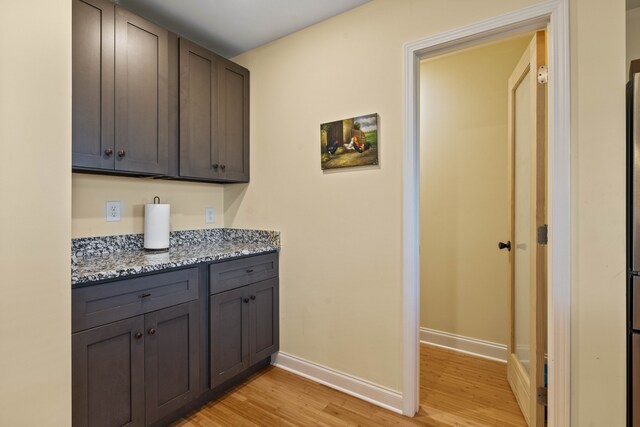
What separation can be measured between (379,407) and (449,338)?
110 centimetres

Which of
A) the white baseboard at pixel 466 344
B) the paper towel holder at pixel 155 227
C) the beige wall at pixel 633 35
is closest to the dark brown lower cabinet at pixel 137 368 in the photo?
the paper towel holder at pixel 155 227

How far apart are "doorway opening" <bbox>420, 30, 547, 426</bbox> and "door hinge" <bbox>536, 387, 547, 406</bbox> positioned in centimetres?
15

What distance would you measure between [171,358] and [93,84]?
154cm

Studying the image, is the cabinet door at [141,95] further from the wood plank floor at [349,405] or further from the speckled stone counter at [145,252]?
the wood plank floor at [349,405]

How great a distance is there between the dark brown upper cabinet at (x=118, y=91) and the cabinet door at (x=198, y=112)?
0.12 metres

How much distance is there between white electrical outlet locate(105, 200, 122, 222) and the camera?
189 centimetres

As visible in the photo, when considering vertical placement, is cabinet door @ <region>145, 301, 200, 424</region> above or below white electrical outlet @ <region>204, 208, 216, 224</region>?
below

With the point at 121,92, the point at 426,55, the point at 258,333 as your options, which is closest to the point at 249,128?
the point at 121,92

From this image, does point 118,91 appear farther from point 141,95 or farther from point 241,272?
point 241,272

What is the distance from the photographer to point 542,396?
1.44 metres

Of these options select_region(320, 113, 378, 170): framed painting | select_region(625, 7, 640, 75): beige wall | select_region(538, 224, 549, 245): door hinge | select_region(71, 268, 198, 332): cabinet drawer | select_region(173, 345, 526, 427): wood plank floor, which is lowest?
select_region(173, 345, 526, 427): wood plank floor

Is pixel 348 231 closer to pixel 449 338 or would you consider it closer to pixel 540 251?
pixel 540 251

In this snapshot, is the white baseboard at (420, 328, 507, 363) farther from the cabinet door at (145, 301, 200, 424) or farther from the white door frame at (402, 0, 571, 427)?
the cabinet door at (145, 301, 200, 424)

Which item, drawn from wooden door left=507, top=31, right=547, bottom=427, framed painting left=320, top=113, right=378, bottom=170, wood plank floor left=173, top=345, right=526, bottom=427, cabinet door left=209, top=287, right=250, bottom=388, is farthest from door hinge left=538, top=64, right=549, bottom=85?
cabinet door left=209, top=287, right=250, bottom=388
